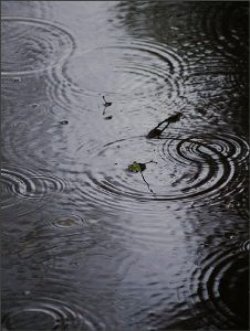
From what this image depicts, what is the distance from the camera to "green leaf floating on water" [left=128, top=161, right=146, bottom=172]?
7.47 feet

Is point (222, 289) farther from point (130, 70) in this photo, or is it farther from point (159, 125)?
point (130, 70)

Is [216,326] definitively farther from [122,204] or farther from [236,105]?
[236,105]

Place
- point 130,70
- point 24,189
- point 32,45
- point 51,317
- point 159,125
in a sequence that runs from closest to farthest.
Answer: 1. point 51,317
2. point 24,189
3. point 159,125
4. point 130,70
5. point 32,45

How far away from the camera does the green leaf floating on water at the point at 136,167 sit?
7.47 feet

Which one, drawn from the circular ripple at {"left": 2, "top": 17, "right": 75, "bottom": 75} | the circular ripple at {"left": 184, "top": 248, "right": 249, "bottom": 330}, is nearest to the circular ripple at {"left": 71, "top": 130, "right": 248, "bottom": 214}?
the circular ripple at {"left": 184, "top": 248, "right": 249, "bottom": 330}

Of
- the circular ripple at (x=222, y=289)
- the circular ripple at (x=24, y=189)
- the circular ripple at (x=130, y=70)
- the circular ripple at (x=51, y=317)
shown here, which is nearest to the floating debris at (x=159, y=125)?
the circular ripple at (x=130, y=70)

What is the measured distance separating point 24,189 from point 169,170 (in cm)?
47

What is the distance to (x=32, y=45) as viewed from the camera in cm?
316

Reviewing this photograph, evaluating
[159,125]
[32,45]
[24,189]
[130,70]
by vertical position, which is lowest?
[24,189]

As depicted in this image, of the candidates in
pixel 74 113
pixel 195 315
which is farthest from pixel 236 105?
pixel 195 315

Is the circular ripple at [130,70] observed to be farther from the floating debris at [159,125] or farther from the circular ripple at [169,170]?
the circular ripple at [169,170]

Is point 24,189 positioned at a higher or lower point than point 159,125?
lower

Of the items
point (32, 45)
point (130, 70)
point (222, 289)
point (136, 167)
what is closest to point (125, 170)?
point (136, 167)

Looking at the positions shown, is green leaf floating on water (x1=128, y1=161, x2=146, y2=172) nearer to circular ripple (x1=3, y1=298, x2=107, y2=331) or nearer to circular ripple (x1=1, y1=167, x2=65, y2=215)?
circular ripple (x1=1, y1=167, x2=65, y2=215)
